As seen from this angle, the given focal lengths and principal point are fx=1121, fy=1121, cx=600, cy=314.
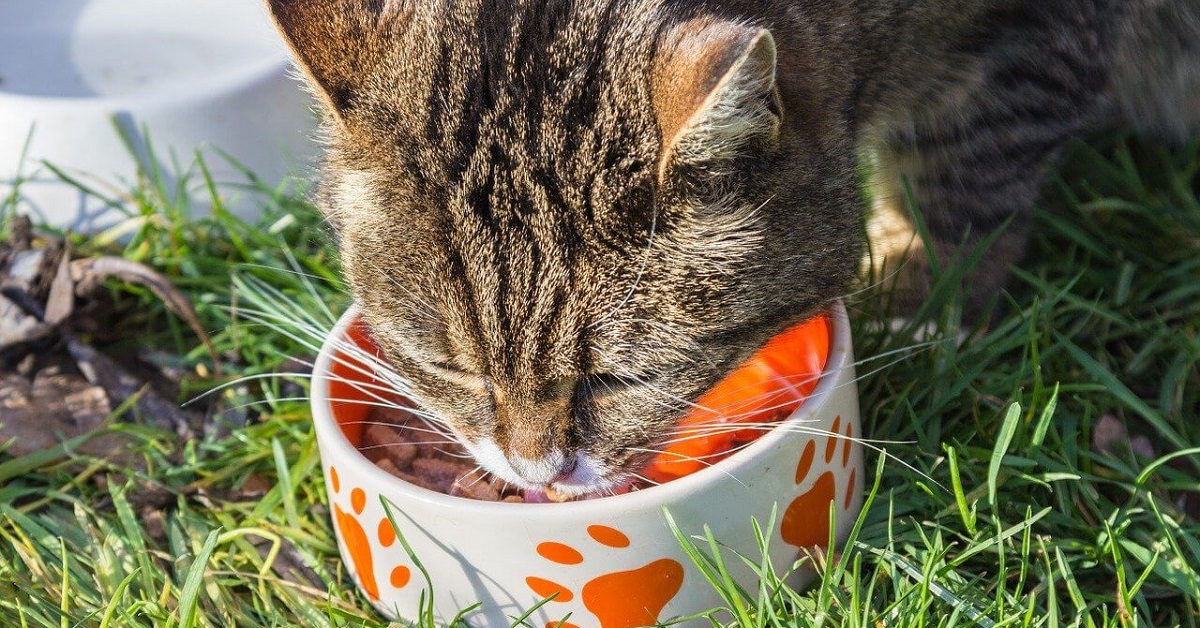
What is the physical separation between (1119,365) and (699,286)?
3.68 ft

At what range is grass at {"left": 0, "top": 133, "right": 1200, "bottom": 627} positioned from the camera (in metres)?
1.64

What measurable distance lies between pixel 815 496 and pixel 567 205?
581mm

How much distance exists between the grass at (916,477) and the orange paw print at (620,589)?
7cm

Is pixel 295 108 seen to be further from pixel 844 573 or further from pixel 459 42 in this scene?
pixel 844 573

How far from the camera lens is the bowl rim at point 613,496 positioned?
1.47 m

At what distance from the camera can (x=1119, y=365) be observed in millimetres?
2176

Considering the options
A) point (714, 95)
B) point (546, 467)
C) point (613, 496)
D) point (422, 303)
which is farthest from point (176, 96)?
point (714, 95)

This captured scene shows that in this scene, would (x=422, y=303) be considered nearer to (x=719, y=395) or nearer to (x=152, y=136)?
(x=719, y=395)

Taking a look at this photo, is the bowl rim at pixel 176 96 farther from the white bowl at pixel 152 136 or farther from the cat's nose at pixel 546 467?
the cat's nose at pixel 546 467

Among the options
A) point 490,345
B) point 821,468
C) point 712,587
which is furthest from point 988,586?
point 490,345

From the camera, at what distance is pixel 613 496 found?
1.53 metres

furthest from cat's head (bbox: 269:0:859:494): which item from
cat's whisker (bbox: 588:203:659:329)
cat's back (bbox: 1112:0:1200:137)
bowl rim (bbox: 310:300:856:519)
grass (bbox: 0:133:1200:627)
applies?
cat's back (bbox: 1112:0:1200:137)

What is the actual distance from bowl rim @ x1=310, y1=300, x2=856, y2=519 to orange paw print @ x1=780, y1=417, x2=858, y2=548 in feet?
0.18

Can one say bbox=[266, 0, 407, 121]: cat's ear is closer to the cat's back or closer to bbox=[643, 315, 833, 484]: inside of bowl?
bbox=[643, 315, 833, 484]: inside of bowl
